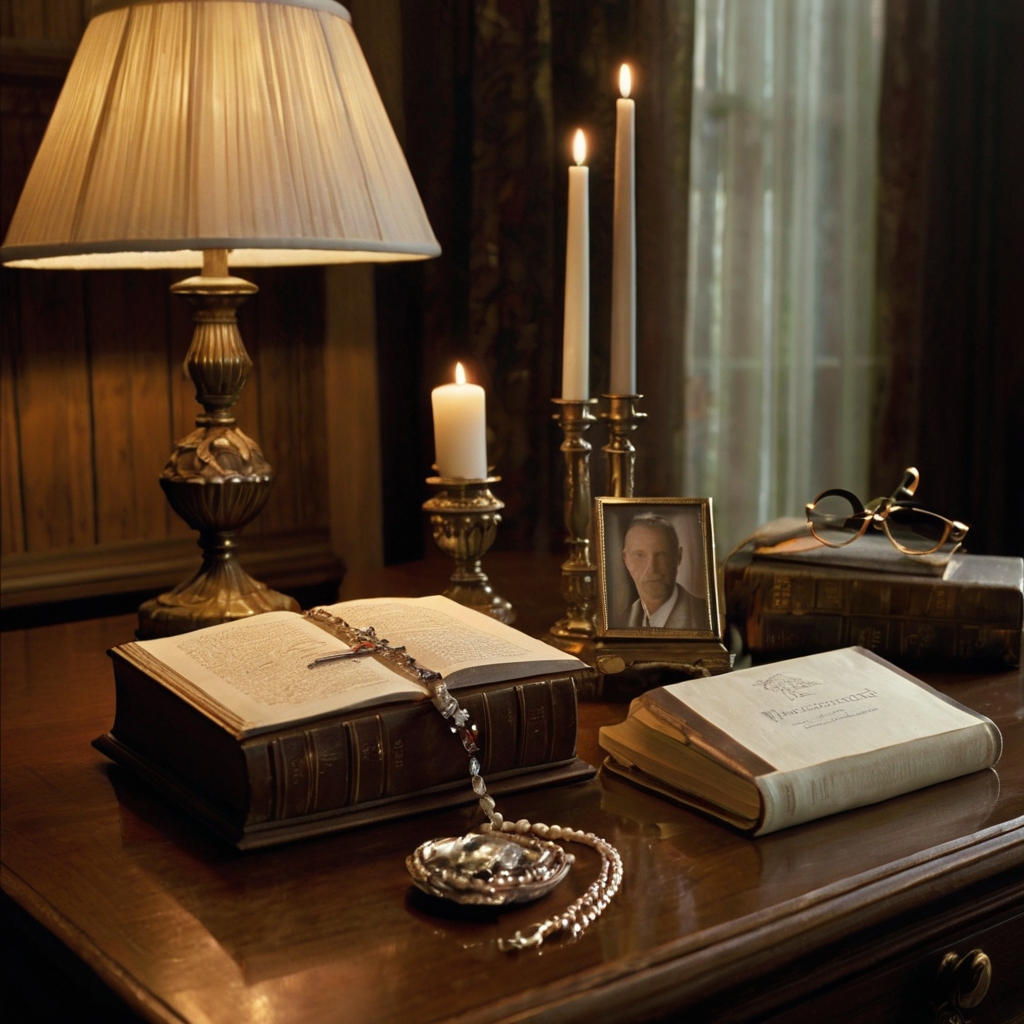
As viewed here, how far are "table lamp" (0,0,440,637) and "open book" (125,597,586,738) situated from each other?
272mm

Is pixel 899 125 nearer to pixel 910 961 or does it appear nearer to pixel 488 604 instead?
pixel 488 604

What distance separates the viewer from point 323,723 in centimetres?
75

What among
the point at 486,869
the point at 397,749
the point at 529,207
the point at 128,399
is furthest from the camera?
the point at 529,207

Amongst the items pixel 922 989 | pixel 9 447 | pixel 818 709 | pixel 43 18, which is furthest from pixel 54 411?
pixel 922 989

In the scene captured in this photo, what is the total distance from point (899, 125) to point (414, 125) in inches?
32.5

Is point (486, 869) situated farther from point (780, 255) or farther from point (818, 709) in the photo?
point (780, 255)

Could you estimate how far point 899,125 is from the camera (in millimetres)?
2094

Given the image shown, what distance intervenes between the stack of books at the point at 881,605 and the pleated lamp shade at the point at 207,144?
46cm

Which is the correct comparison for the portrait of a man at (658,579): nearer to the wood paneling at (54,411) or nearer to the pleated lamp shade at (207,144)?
the pleated lamp shade at (207,144)

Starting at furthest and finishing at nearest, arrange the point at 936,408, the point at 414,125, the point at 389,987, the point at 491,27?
the point at 936,408 → the point at 414,125 → the point at 491,27 → the point at 389,987

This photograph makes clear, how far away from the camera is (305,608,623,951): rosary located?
65 cm

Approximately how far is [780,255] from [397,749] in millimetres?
1628

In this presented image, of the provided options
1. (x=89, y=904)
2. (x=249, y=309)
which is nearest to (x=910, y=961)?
(x=89, y=904)

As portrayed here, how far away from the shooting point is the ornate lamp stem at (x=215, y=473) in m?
1.15
